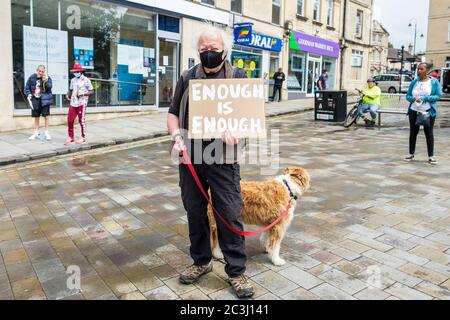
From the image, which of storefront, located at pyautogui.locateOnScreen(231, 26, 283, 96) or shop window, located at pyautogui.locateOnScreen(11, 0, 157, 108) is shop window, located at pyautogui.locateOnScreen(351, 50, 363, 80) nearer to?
storefront, located at pyautogui.locateOnScreen(231, 26, 283, 96)

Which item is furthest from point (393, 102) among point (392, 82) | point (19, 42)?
point (392, 82)

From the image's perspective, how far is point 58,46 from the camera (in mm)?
13055

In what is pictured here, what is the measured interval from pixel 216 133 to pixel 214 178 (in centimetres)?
35

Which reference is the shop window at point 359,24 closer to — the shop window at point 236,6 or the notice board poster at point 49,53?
the shop window at point 236,6

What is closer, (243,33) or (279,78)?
(243,33)

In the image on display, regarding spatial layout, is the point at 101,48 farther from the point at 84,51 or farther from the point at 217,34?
the point at 217,34

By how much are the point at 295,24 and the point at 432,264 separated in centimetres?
2201

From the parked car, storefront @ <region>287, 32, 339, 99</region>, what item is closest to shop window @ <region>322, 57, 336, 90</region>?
storefront @ <region>287, 32, 339, 99</region>

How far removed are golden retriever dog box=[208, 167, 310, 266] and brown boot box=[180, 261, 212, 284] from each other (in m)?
0.37

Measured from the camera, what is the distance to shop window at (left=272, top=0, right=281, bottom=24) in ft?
73.4

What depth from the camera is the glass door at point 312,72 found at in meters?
26.2

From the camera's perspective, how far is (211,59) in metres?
3.23

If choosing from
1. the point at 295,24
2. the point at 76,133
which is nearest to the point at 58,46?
the point at 76,133

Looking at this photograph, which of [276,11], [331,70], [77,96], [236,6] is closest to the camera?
[77,96]
